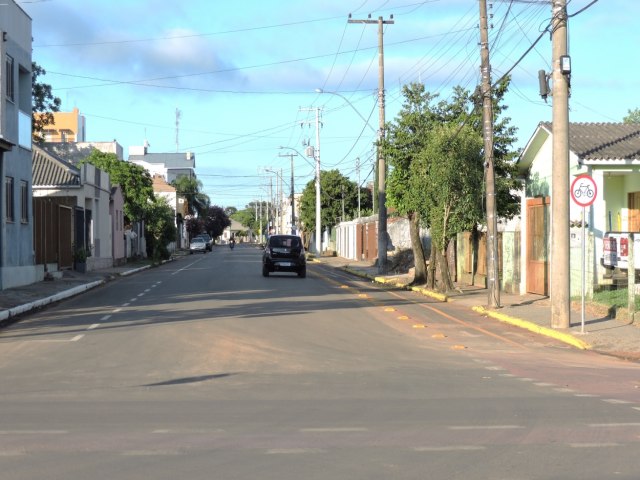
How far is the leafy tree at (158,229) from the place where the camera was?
6372cm

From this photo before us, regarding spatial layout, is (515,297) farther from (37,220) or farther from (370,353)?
(37,220)

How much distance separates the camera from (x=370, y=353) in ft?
46.8

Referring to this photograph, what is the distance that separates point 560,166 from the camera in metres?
17.6

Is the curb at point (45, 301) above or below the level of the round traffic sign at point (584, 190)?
below

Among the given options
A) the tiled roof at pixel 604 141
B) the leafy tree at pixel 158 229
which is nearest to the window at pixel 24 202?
the tiled roof at pixel 604 141

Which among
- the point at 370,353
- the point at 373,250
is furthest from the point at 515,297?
the point at 373,250

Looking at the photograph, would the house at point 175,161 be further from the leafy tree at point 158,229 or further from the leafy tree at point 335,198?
the leafy tree at point 158,229

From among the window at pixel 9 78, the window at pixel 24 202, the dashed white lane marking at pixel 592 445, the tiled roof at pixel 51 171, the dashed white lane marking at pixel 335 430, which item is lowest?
the dashed white lane marking at pixel 592 445

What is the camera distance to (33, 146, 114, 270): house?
33656mm

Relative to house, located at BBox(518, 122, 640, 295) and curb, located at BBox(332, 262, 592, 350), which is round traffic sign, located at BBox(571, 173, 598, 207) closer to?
curb, located at BBox(332, 262, 592, 350)

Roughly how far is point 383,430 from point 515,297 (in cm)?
1814

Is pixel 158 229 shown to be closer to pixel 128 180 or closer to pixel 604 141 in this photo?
pixel 128 180

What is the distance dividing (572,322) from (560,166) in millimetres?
3341

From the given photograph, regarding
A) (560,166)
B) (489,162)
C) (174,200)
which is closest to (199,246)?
(174,200)
